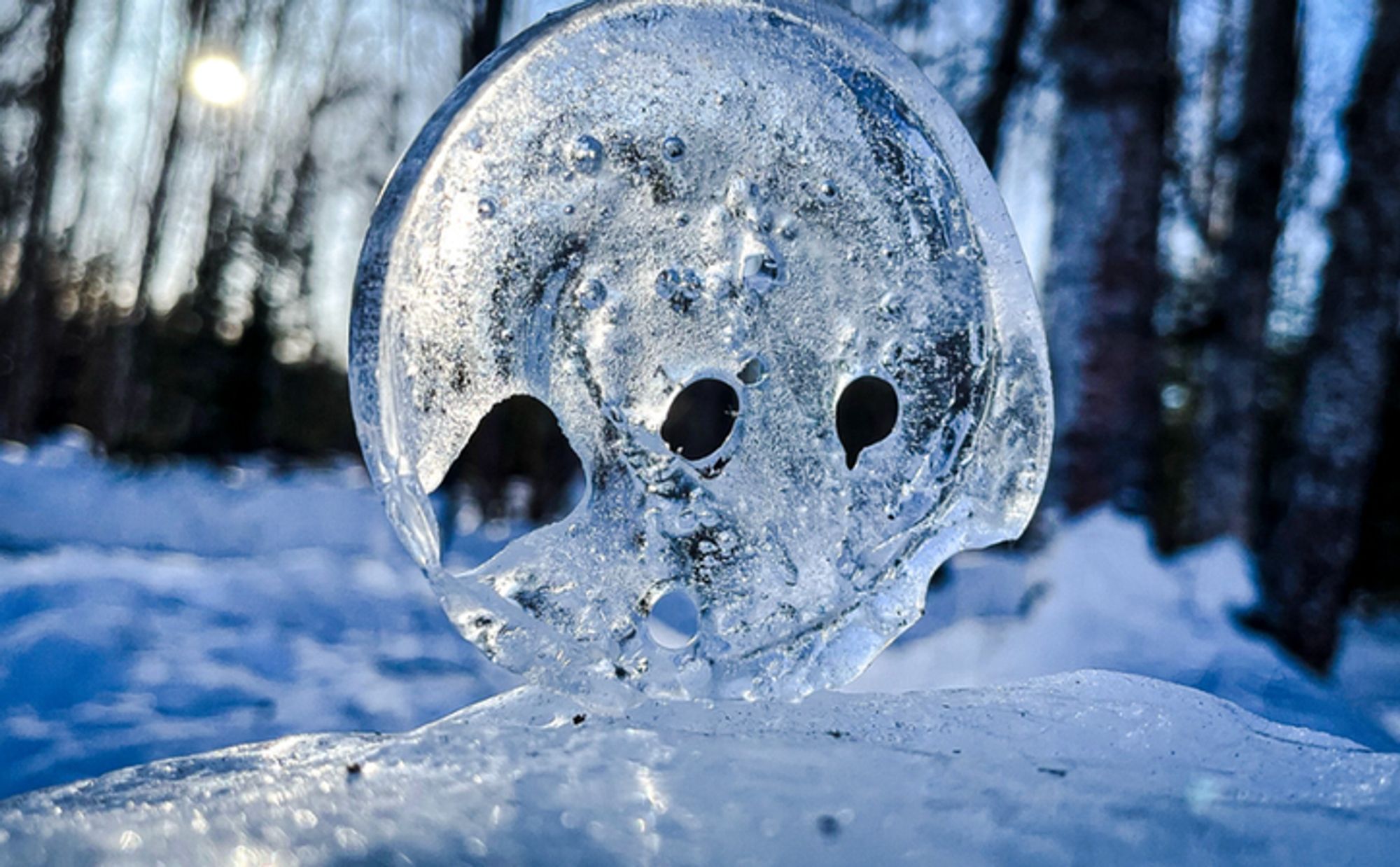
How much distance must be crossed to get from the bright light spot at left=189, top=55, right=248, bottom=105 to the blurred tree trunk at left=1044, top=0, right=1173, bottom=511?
12.6 meters

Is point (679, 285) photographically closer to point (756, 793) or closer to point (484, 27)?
point (756, 793)

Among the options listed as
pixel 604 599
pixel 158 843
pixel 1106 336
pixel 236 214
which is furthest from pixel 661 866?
pixel 236 214

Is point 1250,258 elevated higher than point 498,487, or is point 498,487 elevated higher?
point 498,487

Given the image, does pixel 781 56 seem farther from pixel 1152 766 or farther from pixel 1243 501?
pixel 1243 501

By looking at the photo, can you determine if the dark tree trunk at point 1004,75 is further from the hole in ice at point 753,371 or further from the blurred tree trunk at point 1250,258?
the hole in ice at point 753,371

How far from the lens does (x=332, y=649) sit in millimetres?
3639

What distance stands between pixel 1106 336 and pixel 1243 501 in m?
2.62

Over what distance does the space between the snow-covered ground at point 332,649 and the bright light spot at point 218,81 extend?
1015cm

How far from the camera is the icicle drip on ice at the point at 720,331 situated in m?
1.57

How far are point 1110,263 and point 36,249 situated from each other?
13.9 meters

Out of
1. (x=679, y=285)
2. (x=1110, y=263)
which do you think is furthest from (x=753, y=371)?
(x=1110, y=263)

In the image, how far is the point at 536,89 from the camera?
156 centimetres

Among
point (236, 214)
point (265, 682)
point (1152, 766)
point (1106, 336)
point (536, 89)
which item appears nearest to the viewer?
point (1152, 766)

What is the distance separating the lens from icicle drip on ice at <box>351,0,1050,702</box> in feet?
5.14
